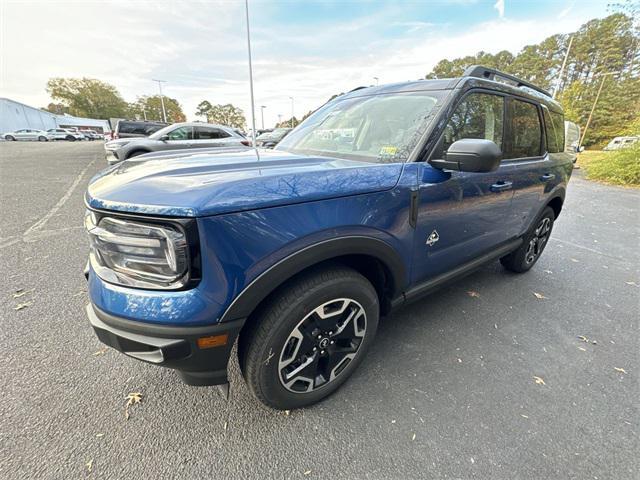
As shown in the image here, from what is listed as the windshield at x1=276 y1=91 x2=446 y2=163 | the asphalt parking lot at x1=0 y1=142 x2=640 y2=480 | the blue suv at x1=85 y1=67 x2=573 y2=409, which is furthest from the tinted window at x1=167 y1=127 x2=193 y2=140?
the blue suv at x1=85 y1=67 x2=573 y2=409

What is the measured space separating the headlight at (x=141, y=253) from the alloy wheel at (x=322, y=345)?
66 cm

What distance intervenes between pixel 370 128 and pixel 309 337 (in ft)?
5.11

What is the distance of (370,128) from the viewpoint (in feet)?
7.23

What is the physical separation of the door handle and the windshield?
2.70 ft

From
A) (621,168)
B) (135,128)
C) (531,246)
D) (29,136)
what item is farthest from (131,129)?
(29,136)

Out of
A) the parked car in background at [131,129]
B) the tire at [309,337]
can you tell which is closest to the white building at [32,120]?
the parked car in background at [131,129]

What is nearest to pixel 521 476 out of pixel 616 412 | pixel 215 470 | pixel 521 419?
pixel 521 419

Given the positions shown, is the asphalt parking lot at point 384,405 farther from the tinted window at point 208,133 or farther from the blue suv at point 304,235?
the tinted window at point 208,133

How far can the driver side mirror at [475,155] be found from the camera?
1.55 metres

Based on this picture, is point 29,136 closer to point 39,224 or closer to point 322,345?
point 39,224

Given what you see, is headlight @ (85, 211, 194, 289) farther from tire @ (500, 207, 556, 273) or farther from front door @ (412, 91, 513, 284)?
tire @ (500, 207, 556, 273)

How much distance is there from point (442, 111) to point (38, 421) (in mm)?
2964

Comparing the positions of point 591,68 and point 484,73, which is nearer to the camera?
point 484,73

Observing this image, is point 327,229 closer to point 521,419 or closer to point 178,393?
point 178,393
